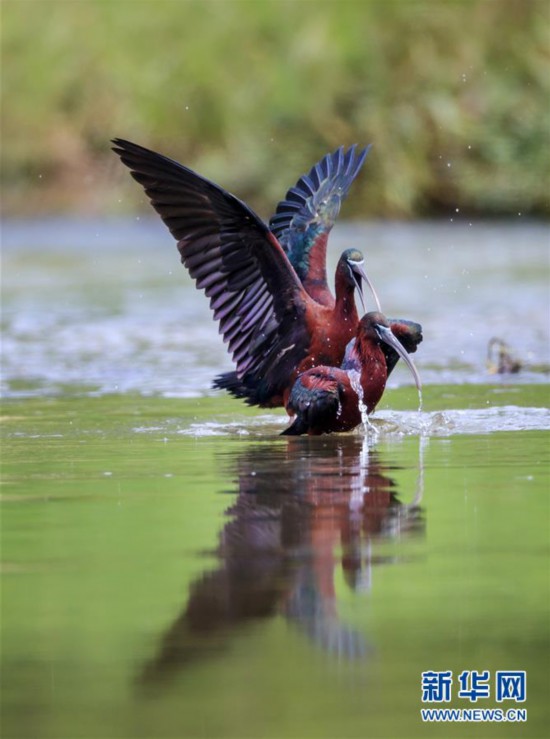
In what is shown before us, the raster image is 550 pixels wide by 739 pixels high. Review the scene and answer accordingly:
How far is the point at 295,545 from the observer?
5914 millimetres

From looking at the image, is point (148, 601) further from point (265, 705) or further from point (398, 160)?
point (398, 160)

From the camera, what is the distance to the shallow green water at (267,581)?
4316mm

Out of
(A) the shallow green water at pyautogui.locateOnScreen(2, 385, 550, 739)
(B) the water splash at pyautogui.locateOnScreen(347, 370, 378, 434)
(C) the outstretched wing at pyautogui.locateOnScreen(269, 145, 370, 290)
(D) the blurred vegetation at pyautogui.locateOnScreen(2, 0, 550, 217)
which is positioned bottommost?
(A) the shallow green water at pyautogui.locateOnScreen(2, 385, 550, 739)

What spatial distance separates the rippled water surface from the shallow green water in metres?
0.01

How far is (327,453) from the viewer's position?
26.8 ft

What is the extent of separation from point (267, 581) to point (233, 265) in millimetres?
3801

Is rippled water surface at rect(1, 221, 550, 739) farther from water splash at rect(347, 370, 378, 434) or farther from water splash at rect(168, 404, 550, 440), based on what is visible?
water splash at rect(347, 370, 378, 434)

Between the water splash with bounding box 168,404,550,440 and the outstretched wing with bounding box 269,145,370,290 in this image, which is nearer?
the water splash with bounding box 168,404,550,440

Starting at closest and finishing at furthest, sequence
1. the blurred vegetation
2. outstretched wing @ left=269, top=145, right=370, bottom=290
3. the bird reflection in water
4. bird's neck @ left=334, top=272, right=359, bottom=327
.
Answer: the bird reflection in water → bird's neck @ left=334, top=272, right=359, bottom=327 → outstretched wing @ left=269, top=145, right=370, bottom=290 → the blurred vegetation

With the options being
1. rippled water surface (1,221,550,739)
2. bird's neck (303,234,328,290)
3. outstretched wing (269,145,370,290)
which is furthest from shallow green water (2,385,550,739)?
outstretched wing (269,145,370,290)

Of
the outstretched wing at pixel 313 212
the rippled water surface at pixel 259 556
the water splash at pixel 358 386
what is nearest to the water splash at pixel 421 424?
the rippled water surface at pixel 259 556

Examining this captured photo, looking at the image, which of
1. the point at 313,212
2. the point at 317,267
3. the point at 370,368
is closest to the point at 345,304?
the point at 370,368

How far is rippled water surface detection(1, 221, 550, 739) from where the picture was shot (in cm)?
435

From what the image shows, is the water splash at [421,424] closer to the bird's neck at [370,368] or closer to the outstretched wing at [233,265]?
the bird's neck at [370,368]
